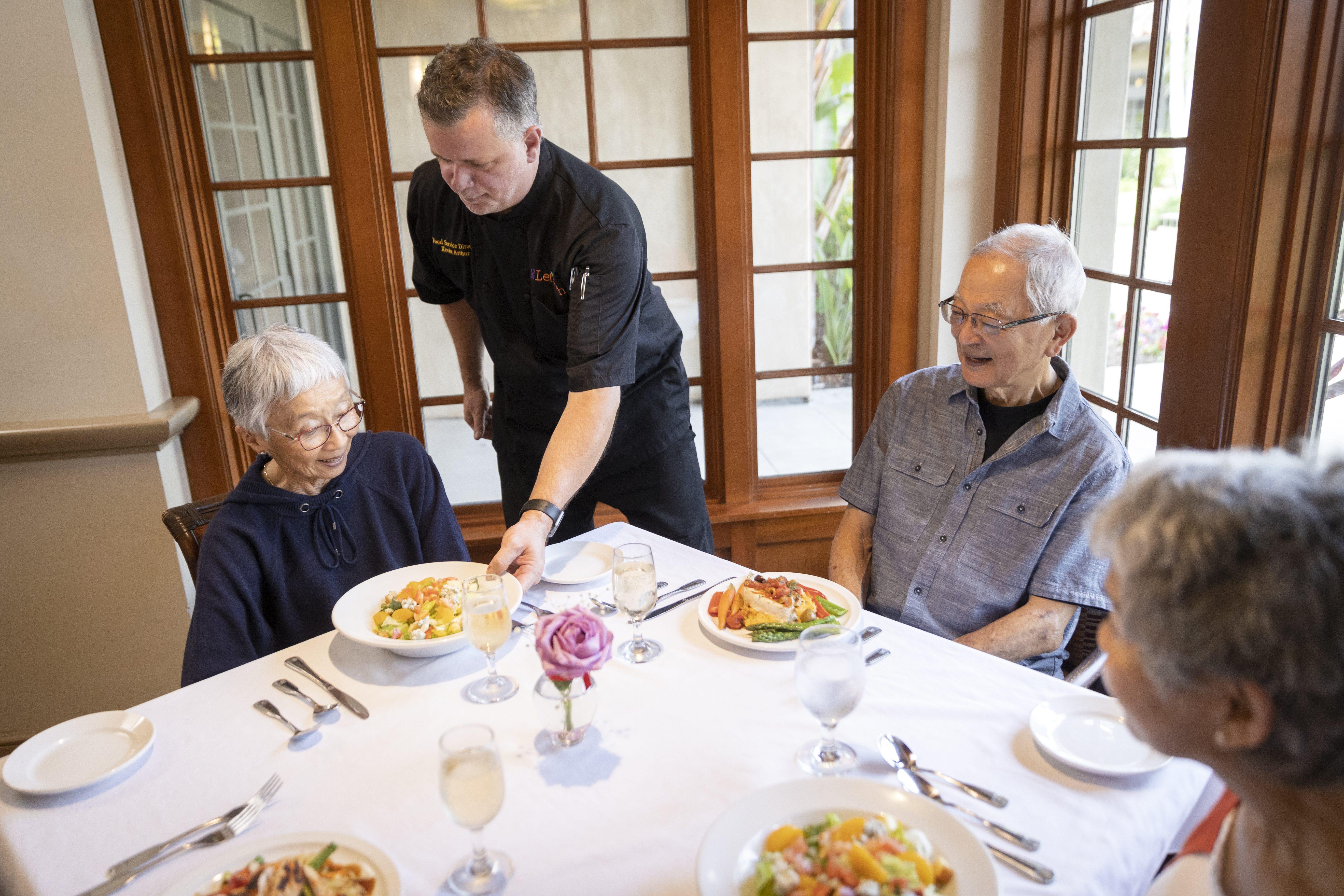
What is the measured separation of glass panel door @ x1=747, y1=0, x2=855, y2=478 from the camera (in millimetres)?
2730

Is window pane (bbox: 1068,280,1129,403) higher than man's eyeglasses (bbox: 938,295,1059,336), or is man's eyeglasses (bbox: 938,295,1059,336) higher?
Result: man's eyeglasses (bbox: 938,295,1059,336)

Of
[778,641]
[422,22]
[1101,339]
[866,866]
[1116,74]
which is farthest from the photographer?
[422,22]

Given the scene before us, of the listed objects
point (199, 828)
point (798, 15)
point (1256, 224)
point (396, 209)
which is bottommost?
point (199, 828)

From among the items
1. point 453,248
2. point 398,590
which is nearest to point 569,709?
point 398,590

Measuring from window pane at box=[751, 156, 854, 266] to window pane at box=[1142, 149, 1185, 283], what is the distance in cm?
93

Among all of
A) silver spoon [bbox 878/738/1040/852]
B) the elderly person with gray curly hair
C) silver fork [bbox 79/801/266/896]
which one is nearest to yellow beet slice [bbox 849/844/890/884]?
silver spoon [bbox 878/738/1040/852]

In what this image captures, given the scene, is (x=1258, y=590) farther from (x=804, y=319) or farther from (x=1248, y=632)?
(x=804, y=319)

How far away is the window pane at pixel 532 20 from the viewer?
262 cm

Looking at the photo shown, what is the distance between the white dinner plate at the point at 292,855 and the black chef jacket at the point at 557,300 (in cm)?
Result: 107

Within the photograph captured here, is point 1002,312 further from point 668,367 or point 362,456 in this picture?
point 362,456

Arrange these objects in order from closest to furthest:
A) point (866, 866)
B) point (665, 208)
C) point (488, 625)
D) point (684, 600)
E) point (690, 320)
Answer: point (866, 866), point (488, 625), point (684, 600), point (665, 208), point (690, 320)

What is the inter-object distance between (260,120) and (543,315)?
1.18 m

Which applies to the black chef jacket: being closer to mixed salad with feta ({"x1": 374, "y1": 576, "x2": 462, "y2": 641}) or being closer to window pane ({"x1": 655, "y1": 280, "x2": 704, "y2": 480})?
window pane ({"x1": 655, "y1": 280, "x2": 704, "y2": 480})

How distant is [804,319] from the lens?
2.98 m
